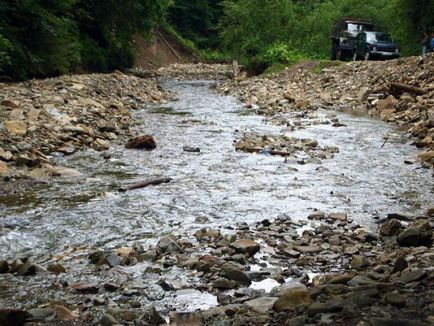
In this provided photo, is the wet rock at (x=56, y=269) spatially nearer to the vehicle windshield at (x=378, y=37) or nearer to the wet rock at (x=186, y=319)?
the wet rock at (x=186, y=319)

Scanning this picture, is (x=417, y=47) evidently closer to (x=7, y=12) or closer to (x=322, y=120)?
(x=322, y=120)

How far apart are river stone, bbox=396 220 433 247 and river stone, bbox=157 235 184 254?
2.16 meters

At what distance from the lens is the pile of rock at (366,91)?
46.1 feet

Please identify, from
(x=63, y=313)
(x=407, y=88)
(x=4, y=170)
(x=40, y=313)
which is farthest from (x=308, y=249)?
(x=407, y=88)

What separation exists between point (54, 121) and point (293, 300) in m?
9.11

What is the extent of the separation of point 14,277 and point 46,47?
51.0 ft

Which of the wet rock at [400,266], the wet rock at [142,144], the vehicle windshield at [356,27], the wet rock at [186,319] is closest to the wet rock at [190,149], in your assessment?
the wet rock at [142,144]

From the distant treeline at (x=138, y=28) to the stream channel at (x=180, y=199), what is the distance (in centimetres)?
656

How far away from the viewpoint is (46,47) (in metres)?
18.9

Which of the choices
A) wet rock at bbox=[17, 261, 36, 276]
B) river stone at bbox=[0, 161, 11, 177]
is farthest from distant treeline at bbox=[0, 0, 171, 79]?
wet rock at bbox=[17, 261, 36, 276]

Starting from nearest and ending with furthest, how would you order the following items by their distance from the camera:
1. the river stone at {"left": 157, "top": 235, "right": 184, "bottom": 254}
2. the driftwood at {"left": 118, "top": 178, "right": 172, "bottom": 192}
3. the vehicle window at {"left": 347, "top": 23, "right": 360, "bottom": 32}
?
the river stone at {"left": 157, "top": 235, "right": 184, "bottom": 254} → the driftwood at {"left": 118, "top": 178, "right": 172, "bottom": 192} → the vehicle window at {"left": 347, "top": 23, "right": 360, "bottom": 32}

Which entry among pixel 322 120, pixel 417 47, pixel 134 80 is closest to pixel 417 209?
pixel 322 120

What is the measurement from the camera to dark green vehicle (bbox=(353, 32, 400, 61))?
86.2 ft

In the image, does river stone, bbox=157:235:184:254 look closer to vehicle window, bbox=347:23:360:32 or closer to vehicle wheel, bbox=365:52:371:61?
vehicle wheel, bbox=365:52:371:61
